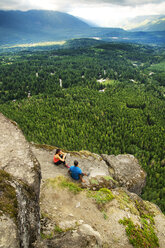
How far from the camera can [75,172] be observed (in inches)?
598

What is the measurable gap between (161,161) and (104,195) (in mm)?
29638

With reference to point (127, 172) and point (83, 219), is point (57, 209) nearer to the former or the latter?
point (83, 219)

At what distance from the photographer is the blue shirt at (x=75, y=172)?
1506 cm

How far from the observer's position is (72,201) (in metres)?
12.4

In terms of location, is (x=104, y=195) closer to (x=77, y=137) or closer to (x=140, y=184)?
(x=140, y=184)

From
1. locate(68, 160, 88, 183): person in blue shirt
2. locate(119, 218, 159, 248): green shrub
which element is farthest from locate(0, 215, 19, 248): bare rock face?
locate(68, 160, 88, 183): person in blue shirt

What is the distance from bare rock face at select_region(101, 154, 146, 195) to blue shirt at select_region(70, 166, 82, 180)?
7.99 m

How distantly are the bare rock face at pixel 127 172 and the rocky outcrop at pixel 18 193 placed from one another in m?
14.6

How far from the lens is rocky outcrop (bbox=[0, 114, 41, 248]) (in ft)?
20.4

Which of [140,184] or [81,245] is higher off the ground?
[81,245]

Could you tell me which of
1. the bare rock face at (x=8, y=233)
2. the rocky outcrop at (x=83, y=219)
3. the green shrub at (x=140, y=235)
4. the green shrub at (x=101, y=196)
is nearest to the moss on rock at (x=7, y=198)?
the bare rock face at (x=8, y=233)

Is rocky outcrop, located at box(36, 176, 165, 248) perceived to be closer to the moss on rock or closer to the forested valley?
the moss on rock

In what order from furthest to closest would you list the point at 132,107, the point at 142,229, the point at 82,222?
the point at 132,107 → the point at 142,229 → the point at 82,222

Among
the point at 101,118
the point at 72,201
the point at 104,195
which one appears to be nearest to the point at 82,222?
the point at 72,201
